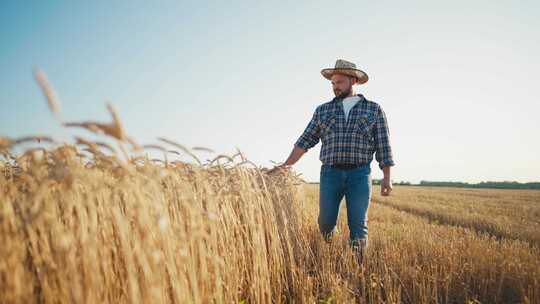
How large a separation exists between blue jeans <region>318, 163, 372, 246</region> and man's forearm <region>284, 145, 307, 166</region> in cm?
49

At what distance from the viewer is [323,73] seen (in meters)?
4.86

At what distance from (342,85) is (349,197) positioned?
1465 millimetres

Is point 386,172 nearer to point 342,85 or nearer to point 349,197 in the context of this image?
point 349,197

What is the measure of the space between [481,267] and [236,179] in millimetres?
3050

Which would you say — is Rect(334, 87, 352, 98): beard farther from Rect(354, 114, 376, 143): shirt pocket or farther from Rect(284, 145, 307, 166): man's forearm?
Rect(284, 145, 307, 166): man's forearm

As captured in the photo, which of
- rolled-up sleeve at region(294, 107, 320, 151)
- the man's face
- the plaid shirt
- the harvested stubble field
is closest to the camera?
the harvested stubble field

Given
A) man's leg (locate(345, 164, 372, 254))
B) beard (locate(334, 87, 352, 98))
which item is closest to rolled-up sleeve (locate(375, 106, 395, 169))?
man's leg (locate(345, 164, 372, 254))

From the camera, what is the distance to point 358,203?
3715 mm

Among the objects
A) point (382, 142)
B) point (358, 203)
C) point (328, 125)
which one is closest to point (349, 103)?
point (328, 125)

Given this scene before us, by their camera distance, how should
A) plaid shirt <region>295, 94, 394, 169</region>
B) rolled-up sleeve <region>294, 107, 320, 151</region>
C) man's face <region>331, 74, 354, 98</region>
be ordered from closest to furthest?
plaid shirt <region>295, 94, 394, 169</region> < man's face <region>331, 74, 354, 98</region> < rolled-up sleeve <region>294, 107, 320, 151</region>

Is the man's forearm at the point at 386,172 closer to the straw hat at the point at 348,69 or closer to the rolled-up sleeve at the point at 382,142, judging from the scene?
the rolled-up sleeve at the point at 382,142

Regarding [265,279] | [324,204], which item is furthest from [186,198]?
[324,204]

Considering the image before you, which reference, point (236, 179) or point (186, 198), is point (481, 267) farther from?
point (186, 198)

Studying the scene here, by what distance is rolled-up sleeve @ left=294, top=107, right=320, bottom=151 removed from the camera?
4410 millimetres
